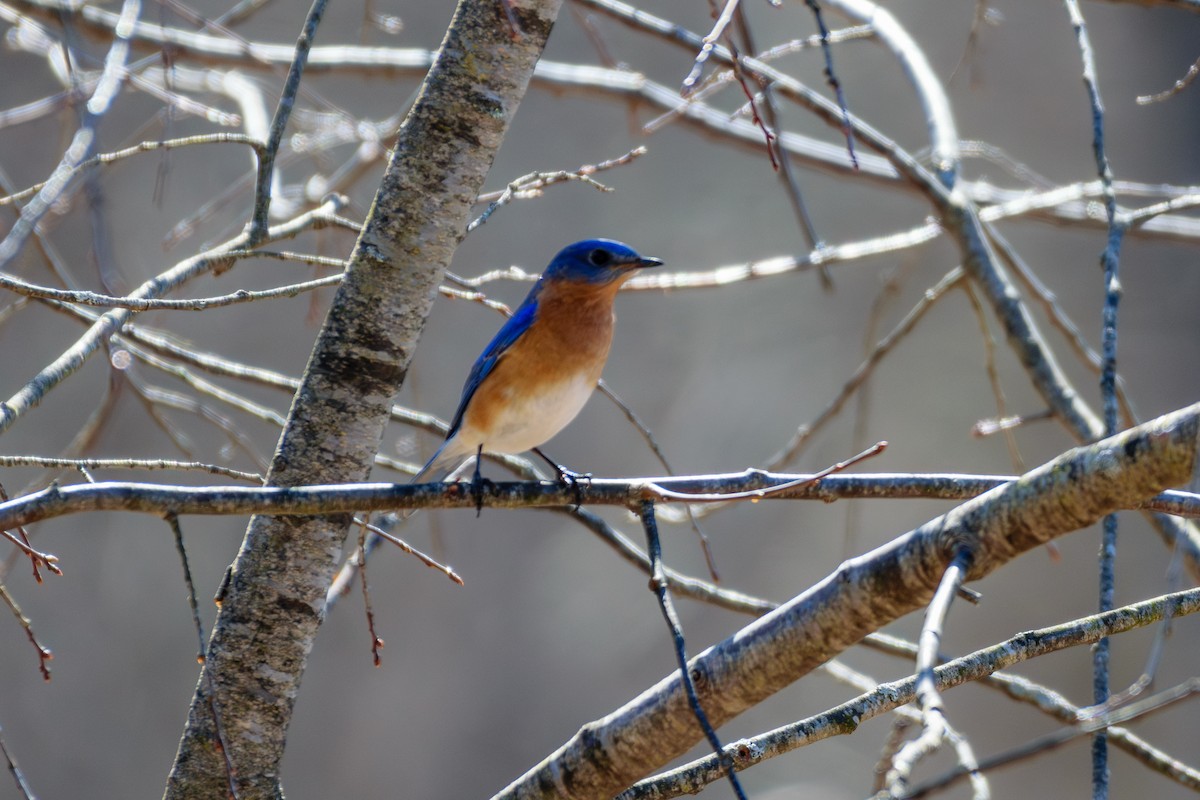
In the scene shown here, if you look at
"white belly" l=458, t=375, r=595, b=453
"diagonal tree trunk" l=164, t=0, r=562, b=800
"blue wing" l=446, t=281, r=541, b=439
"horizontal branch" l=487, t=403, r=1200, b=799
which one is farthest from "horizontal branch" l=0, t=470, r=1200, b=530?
"blue wing" l=446, t=281, r=541, b=439

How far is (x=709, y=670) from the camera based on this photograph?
1.54 m

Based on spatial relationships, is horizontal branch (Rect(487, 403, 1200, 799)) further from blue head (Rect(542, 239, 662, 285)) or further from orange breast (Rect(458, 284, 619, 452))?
blue head (Rect(542, 239, 662, 285))

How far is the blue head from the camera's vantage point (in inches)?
116

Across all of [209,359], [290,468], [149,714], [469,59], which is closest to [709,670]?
[290,468]

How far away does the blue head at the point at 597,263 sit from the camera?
296cm

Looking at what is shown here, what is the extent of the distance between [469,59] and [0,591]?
3.96ft

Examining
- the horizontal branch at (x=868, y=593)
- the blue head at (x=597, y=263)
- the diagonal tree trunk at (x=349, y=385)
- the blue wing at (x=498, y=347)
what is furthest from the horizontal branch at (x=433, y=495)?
the blue head at (x=597, y=263)

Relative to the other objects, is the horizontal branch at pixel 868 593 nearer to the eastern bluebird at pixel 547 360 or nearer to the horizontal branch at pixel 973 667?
the horizontal branch at pixel 973 667

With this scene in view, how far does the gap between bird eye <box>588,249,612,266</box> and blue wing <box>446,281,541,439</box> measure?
183 mm

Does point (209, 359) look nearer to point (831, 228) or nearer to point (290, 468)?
point (290, 468)

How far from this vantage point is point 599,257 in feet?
9.78

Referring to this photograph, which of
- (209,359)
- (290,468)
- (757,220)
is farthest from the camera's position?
(757,220)

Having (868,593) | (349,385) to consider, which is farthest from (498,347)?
(868,593)

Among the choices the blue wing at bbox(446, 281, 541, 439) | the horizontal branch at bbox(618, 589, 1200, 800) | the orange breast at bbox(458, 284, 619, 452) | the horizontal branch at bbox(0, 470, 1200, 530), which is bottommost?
the horizontal branch at bbox(618, 589, 1200, 800)
